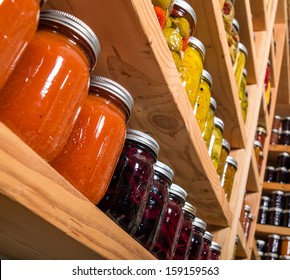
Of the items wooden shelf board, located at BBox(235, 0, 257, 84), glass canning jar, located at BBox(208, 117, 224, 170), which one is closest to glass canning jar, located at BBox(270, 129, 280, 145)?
wooden shelf board, located at BBox(235, 0, 257, 84)

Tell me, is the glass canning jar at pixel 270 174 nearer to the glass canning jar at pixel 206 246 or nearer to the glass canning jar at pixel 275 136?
the glass canning jar at pixel 275 136

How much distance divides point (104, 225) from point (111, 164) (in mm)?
83

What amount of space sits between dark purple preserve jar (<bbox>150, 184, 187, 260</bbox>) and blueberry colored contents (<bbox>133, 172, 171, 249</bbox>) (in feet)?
0.13

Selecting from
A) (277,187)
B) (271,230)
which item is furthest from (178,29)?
(277,187)

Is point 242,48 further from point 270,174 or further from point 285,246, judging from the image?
point 270,174

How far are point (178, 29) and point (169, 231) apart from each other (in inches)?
15.0

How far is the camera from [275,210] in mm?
2818

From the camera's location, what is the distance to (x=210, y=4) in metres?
1.03

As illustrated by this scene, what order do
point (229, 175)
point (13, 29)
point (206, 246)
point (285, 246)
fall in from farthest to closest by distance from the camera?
point (285, 246)
point (229, 175)
point (206, 246)
point (13, 29)

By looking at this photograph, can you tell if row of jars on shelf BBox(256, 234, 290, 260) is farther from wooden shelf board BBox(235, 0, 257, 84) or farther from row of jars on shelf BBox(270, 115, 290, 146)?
wooden shelf board BBox(235, 0, 257, 84)

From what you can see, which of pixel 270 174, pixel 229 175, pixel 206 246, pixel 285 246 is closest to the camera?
pixel 206 246

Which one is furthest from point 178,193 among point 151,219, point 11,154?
point 11,154

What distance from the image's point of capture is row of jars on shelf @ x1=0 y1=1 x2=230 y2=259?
52 cm

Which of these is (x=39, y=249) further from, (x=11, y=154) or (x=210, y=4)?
(x=210, y=4)
